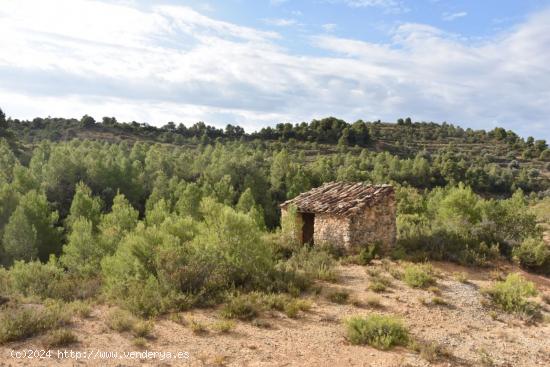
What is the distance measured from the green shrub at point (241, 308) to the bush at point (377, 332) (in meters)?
2.10

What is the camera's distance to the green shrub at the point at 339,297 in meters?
10.4

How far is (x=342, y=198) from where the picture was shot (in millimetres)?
15336

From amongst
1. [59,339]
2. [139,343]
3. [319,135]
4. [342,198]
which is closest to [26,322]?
[59,339]

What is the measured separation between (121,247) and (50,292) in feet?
6.78

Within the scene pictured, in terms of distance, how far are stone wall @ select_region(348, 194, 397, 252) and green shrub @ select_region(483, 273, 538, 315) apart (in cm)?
432

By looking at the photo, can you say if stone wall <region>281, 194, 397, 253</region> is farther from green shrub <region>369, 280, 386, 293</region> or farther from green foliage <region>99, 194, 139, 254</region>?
green foliage <region>99, 194, 139, 254</region>

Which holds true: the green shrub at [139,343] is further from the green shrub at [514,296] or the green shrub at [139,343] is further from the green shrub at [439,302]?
the green shrub at [514,296]

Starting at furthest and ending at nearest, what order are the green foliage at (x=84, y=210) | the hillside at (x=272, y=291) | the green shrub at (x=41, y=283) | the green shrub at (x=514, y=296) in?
the green foliage at (x=84, y=210)
the green shrub at (x=41, y=283)
the green shrub at (x=514, y=296)
the hillside at (x=272, y=291)

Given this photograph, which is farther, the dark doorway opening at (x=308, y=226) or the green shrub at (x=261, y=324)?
the dark doorway opening at (x=308, y=226)

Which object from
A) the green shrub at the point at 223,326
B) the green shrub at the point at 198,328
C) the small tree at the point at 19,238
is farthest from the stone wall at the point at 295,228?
the small tree at the point at 19,238

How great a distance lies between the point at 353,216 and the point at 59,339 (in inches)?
361

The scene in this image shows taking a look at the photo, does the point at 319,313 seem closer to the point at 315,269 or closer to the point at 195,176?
the point at 315,269

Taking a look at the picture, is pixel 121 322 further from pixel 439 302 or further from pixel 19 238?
pixel 19 238

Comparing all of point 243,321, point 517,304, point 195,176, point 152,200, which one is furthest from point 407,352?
point 195,176
